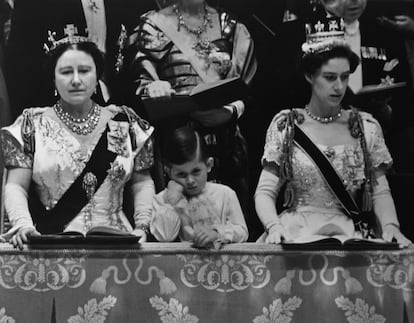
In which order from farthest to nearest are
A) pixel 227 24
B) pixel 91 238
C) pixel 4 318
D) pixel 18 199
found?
pixel 227 24, pixel 18 199, pixel 91 238, pixel 4 318

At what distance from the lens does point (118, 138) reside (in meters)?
3.95

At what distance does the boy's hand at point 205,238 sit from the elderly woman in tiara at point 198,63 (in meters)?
0.37

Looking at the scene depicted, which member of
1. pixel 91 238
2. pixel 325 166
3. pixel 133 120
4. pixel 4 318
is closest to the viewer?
pixel 4 318

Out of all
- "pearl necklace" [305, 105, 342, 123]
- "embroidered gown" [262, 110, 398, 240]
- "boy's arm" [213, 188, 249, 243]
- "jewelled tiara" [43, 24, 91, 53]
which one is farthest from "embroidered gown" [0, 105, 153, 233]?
"pearl necklace" [305, 105, 342, 123]

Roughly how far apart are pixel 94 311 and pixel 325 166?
1.24m

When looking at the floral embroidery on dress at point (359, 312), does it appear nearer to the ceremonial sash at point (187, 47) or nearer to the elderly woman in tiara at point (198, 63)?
the elderly woman in tiara at point (198, 63)

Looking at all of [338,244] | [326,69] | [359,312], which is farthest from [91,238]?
[326,69]

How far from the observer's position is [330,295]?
3.54 m

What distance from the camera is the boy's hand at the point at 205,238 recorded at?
3629 millimetres

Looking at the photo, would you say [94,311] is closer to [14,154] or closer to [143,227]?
[143,227]

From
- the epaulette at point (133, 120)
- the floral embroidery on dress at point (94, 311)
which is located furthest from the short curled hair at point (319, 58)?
the floral embroidery on dress at point (94, 311)

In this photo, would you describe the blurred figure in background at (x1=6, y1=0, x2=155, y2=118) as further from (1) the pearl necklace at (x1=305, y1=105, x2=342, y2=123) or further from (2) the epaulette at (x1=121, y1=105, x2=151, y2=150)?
(1) the pearl necklace at (x1=305, y1=105, x2=342, y2=123)

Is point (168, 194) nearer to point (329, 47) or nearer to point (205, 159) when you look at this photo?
point (205, 159)

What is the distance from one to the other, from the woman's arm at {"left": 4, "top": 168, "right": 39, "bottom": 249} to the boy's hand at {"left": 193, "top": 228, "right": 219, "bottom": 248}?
2.34 ft
